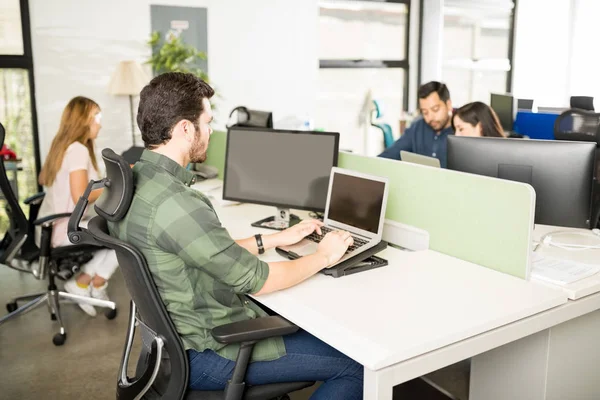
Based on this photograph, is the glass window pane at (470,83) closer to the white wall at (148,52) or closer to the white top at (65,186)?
the white wall at (148,52)

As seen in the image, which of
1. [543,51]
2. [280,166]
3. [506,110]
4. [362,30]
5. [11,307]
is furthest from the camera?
[543,51]

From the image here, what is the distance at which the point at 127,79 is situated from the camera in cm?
519

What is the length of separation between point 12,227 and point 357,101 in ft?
15.6

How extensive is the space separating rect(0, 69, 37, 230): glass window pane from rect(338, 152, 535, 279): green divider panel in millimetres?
3667

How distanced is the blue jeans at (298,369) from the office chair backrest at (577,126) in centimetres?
271

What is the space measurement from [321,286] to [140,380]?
59cm

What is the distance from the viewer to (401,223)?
2.47 meters

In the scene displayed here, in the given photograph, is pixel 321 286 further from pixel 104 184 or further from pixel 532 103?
pixel 532 103

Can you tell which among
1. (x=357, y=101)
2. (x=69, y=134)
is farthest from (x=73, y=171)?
(x=357, y=101)

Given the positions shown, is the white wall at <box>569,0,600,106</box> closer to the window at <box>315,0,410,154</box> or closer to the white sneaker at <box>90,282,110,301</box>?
the window at <box>315,0,410,154</box>

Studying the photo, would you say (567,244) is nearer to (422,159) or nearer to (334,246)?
(422,159)

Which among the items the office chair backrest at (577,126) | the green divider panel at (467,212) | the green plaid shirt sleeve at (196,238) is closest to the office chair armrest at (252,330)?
the green plaid shirt sleeve at (196,238)

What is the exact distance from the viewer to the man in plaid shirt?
1.65 metres

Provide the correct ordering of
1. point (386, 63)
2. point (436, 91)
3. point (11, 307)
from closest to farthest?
point (11, 307)
point (436, 91)
point (386, 63)
